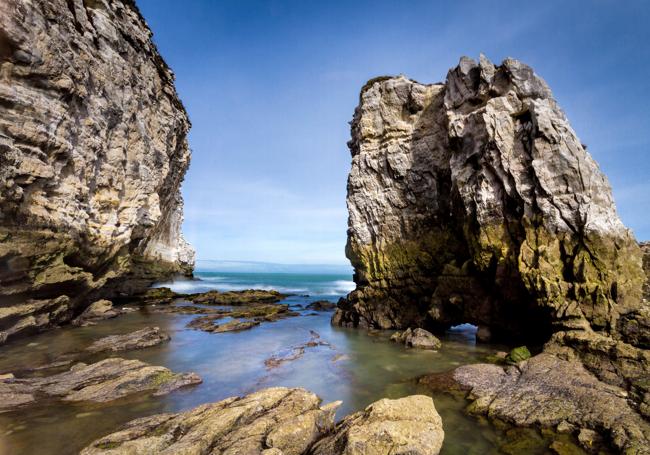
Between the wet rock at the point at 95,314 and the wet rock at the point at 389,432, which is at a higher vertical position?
the wet rock at the point at 389,432

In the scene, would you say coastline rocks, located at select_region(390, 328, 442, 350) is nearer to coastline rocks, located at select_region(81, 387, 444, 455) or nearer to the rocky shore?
the rocky shore

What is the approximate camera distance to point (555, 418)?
38.5 feet

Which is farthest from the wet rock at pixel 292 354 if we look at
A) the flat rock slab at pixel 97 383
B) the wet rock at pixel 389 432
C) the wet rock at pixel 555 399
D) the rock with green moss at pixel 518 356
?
the rock with green moss at pixel 518 356

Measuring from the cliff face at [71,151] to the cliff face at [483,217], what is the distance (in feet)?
73.1

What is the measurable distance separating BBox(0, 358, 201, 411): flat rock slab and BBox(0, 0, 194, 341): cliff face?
7890 mm

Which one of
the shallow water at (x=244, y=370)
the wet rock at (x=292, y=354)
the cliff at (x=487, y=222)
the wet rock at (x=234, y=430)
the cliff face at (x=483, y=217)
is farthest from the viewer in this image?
the wet rock at (x=292, y=354)

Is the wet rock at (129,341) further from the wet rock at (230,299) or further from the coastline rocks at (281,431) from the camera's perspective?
the wet rock at (230,299)

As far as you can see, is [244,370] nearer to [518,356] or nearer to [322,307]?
[518,356]

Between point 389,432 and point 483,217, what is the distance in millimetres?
18710

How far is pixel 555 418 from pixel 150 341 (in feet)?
79.1

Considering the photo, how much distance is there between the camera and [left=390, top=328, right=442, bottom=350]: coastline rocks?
75.6ft

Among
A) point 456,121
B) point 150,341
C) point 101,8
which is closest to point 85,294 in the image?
point 150,341

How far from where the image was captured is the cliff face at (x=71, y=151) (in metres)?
18.6

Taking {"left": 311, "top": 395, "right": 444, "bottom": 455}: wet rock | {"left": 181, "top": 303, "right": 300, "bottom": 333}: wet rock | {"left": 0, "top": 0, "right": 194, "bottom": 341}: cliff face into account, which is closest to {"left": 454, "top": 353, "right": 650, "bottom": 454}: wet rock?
{"left": 311, "top": 395, "right": 444, "bottom": 455}: wet rock
